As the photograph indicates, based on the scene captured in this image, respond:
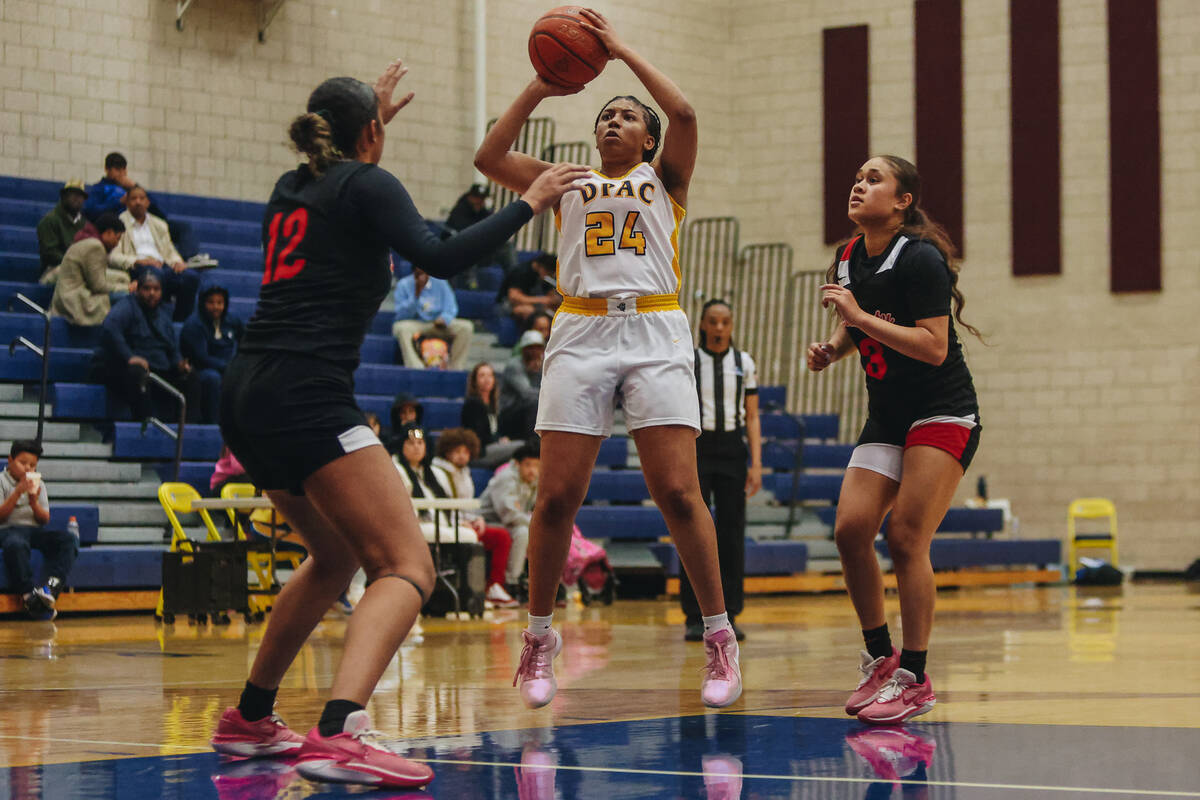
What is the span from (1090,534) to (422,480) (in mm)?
9597

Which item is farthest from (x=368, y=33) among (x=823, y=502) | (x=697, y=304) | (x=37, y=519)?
(x=37, y=519)

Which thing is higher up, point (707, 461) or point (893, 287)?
point (893, 287)

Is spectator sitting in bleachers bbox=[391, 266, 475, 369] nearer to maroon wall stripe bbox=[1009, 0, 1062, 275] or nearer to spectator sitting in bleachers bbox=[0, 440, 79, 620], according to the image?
spectator sitting in bleachers bbox=[0, 440, 79, 620]

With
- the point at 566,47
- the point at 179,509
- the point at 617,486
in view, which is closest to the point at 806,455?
the point at 617,486

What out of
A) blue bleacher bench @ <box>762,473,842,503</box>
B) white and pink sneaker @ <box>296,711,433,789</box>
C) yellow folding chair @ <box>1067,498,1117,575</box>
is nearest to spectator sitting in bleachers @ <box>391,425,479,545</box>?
blue bleacher bench @ <box>762,473,842,503</box>

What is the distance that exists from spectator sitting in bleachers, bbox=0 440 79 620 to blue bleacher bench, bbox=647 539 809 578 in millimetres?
5432

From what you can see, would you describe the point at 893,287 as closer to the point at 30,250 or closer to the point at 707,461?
the point at 707,461

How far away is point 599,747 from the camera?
4.22 meters

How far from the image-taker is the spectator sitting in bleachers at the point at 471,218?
15984 mm

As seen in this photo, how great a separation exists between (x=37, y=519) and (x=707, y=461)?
5.06 metres

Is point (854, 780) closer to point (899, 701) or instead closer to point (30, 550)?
point (899, 701)

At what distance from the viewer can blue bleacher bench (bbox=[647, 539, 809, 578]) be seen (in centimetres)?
1453

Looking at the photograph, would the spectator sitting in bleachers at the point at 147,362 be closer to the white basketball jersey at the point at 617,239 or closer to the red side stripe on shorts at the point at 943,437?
the white basketball jersey at the point at 617,239

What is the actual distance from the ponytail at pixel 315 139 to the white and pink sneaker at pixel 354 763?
52.5 inches
